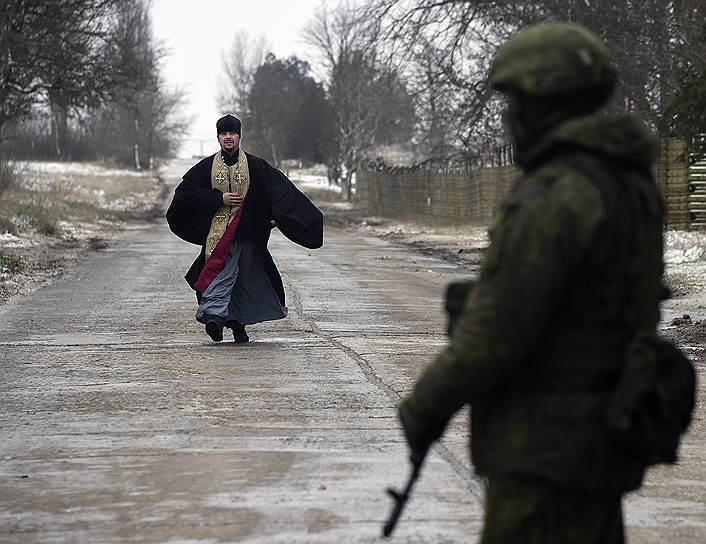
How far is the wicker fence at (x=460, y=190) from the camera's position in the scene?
87.3 feet

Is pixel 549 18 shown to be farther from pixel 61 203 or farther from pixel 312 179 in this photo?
pixel 312 179

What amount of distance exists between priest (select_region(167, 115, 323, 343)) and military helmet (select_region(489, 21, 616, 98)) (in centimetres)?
846

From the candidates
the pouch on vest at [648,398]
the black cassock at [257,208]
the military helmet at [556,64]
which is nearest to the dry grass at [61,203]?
the black cassock at [257,208]

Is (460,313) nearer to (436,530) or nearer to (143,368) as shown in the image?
(436,530)

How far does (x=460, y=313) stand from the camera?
3350 mm

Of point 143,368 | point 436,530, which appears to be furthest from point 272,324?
point 436,530

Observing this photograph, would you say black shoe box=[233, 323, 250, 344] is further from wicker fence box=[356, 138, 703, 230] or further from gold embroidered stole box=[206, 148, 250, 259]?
wicker fence box=[356, 138, 703, 230]

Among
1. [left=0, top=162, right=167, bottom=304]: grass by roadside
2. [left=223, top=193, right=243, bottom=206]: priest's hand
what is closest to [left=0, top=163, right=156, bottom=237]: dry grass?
[left=0, top=162, right=167, bottom=304]: grass by roadside

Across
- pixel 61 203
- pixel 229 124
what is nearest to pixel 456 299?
pixel 229 124

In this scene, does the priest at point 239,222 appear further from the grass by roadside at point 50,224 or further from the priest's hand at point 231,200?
the grass by roadside at point 50,224

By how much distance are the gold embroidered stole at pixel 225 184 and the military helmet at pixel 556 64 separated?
8545 millimetres

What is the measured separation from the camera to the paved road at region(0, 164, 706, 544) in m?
5.73

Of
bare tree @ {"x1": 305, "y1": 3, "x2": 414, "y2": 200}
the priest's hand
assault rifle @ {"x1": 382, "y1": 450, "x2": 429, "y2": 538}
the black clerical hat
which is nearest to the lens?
assault rifle @ {"x1": 382, "y1": 450, "x2": 429, "y2": 538}

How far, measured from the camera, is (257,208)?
11781 mm
